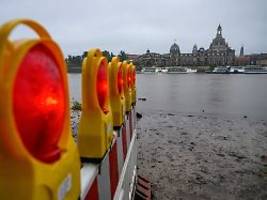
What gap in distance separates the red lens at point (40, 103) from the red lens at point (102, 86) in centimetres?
63

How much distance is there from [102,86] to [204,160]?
435cm

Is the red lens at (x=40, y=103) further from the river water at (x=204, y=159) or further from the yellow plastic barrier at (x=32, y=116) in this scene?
the river water at (x=204, y=159)

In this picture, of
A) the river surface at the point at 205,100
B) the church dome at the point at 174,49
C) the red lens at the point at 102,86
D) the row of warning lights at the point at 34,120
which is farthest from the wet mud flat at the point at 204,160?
the church dome at the point at 174,49

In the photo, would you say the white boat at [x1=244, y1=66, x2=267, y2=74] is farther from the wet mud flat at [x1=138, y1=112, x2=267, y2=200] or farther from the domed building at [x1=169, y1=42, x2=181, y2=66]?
the wet mud flat at [x1=138, y1=112, x2=267, y2=200]

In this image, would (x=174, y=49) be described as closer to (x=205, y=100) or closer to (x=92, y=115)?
(x=205, y=100)

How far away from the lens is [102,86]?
1688 mm

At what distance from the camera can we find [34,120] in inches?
33.5

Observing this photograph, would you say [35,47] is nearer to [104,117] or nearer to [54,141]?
[54,141]

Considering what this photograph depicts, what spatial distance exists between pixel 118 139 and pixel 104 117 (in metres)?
0.57

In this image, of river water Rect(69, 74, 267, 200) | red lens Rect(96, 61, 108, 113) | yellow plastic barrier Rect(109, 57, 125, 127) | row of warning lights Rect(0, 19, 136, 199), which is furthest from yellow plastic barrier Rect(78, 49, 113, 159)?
river water Rect(69, 74, 267, 200)

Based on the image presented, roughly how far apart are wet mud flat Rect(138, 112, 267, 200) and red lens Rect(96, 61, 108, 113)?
2.65 m

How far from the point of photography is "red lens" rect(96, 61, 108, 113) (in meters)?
1.64

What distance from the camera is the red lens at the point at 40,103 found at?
31.6 inches

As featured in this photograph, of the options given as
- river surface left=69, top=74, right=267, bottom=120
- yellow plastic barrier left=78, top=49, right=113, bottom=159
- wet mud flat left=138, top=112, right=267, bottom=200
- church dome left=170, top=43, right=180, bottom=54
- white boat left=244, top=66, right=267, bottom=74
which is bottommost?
white boat left=244, top=66, right=267, bottom=74
